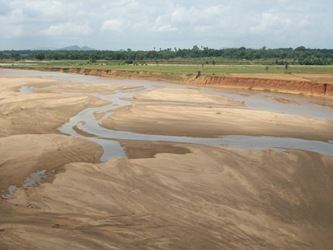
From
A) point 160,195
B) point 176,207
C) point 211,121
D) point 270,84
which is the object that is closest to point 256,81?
point 270,84

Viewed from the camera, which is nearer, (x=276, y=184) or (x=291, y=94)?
(x=276, y=184)

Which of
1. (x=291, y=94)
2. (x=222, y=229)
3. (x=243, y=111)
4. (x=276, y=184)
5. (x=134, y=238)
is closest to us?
(x=134, y=238)

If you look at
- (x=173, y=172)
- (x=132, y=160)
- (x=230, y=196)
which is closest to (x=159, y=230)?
(x=230, y=196)

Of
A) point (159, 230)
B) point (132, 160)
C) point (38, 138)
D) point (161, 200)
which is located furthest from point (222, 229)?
point (38, 138)

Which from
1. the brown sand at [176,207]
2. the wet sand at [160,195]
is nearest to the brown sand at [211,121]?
the wet sand at [160,195]

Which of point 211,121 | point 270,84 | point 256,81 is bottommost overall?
point 211,121

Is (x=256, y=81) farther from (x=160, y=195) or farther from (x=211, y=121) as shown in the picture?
(x=160, y=195)

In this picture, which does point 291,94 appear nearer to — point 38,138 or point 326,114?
point 326,114

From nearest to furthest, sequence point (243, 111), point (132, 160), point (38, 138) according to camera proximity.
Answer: point (132, 160)
point (38, 138)
point (243, 111)
